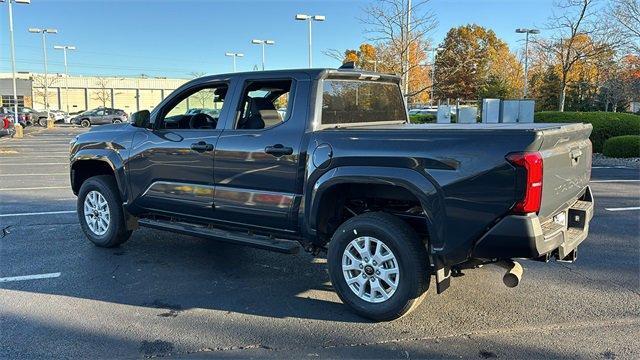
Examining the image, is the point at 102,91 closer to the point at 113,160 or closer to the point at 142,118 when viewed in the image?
the point at 113,160

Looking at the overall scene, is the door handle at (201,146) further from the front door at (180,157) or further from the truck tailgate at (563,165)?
the truck tailgate at (563,165)

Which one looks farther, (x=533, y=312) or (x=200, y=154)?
(x=200, y=154)

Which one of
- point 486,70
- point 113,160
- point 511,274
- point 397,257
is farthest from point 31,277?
point 486,70

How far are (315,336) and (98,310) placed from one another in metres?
1.78

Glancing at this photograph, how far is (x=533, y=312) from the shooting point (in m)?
4.21

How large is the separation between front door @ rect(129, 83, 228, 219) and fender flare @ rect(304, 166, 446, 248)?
1.18 meters

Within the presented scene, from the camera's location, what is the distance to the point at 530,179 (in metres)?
3.38

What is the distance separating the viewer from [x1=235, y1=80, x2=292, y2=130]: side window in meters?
4.90

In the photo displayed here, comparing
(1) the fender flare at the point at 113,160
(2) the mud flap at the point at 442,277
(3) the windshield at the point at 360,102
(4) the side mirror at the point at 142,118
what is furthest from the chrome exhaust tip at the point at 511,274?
(1) the fender flare at the point at 113,160

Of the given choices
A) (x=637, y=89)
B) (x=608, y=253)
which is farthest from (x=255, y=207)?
(x=637, y=89)

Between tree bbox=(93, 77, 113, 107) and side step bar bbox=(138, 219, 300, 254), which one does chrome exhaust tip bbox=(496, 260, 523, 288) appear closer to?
side step bar bbox=(138, 219, 300, 254)

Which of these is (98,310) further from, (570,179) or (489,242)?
(570,179)

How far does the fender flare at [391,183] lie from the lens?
3719 millimetres

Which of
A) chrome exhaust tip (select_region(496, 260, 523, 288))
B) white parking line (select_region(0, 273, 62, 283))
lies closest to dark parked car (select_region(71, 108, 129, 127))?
white parking line (select_region(0, 273, 62, 283))
